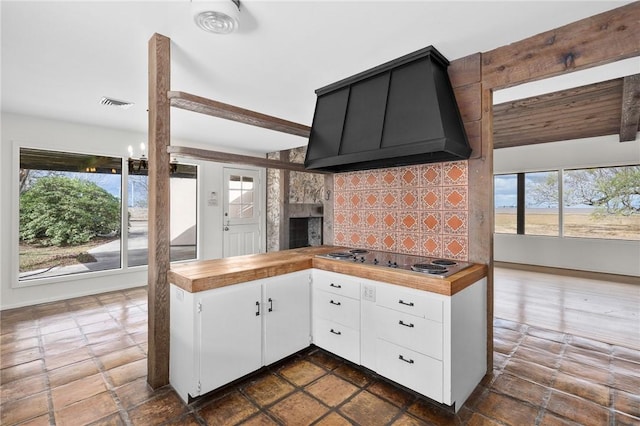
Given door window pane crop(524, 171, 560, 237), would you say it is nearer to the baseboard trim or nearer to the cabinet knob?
the baseboard trim

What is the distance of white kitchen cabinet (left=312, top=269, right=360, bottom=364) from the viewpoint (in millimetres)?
2369

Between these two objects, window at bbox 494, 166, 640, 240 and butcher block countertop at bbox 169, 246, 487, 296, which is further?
window at bbox 494, 166, 640, 240

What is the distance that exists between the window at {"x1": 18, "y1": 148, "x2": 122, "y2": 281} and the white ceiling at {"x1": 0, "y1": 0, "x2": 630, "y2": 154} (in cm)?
115

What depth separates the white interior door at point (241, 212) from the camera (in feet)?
20.1

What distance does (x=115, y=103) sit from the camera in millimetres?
3490

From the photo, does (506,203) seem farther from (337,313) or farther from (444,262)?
(337,313)

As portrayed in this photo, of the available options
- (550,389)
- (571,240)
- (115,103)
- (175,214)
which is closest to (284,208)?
(175,214)

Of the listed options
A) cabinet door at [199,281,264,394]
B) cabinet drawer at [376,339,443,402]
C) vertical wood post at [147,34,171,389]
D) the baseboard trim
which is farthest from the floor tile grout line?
the baseboard trim

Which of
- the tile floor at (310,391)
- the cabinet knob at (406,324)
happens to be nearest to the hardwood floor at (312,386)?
the tile floor at (310,391)

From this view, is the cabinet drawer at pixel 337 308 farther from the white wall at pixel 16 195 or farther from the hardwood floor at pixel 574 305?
the white wall at pixel 16 195

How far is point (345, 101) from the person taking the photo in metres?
2.87

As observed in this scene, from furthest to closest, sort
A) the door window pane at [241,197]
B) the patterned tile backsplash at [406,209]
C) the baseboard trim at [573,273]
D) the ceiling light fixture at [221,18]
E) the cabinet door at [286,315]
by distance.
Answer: the door window pane at [241,197] < the baseboard trim at [573,273] < the patterned tile backsplash at [406,209] < the cabinet door at [286,315] < the ceiling light fixture at [221,18]

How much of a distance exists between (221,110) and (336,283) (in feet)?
5.78

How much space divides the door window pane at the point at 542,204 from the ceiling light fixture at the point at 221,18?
7124 millimetres
